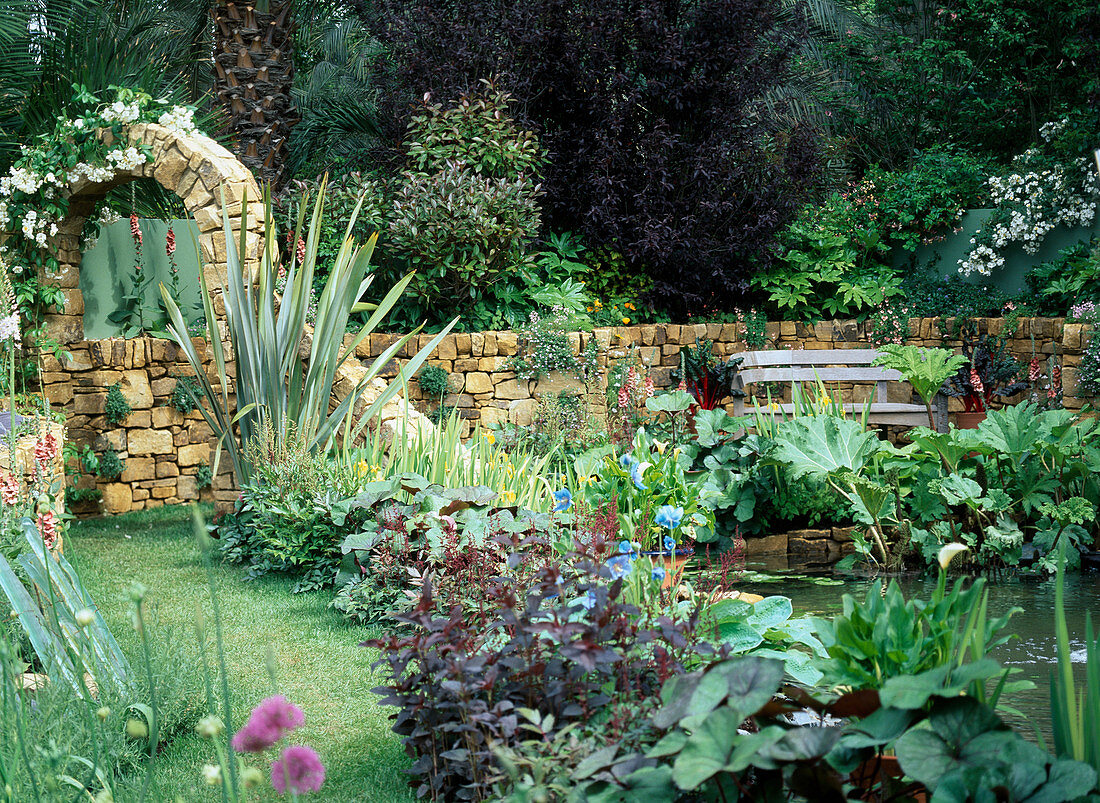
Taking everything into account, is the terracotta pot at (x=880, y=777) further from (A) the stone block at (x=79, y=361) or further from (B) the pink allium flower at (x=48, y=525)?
(A) the stone block at (x=79, y=361)

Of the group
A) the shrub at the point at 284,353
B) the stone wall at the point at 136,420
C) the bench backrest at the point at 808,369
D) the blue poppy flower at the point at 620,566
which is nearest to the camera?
the blue poppy flower at the point at 620,566

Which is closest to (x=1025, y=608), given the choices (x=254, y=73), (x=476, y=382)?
(x=476, y=382)

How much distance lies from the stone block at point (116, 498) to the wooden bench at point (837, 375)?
4.75 metres

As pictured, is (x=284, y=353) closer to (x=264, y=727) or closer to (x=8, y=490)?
(x=8, y=490)

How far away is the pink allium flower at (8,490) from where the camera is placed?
232cm

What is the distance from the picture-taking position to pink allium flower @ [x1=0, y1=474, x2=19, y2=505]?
232 cm

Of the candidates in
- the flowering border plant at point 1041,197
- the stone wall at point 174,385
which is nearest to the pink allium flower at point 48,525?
the stone wall at point 174,385

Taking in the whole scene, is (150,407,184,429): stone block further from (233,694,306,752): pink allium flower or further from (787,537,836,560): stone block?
(233,694,306,752): pink allium flower

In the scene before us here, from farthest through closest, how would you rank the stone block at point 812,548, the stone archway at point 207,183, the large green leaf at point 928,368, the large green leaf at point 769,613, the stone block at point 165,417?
the stone block at point 165,417 → the stone archway at point 207,183 → the large green leaf at point 928,368 → the stone block at point 812,548 → the large green leaf at point 769,613

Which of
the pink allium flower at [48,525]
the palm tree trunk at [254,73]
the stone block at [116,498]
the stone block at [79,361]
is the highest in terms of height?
the palm tree trunk at [254,73]

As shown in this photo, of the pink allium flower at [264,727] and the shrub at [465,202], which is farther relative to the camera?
the shrub at [465,202]

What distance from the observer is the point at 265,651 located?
Result: 324cm

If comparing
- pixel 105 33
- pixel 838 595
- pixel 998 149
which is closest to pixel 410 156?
pixel 105 33

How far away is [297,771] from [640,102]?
8.09m
